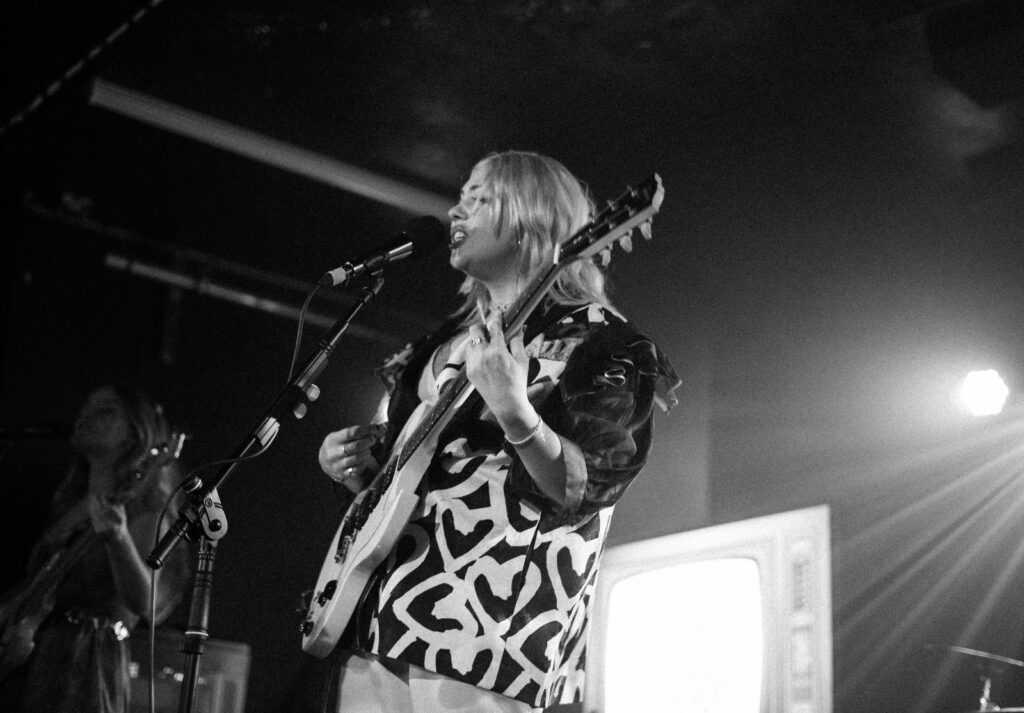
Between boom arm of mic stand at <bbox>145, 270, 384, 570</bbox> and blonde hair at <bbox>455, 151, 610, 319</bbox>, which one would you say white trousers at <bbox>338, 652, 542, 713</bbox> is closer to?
boom arm of mic stand at <bbox>145, 270, 384, 570</bbox>

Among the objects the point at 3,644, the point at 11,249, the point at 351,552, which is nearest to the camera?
the point at 351,552

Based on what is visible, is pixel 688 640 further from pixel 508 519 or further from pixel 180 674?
pixel 180 674

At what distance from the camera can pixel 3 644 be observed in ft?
12.6

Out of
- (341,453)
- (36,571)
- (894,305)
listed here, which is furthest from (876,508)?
(36,571)

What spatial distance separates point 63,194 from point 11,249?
347mm

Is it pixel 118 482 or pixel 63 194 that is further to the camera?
pixel 63 194

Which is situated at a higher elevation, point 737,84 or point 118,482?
point 737,84

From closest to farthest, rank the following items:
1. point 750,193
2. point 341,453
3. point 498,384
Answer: point 498,384 < point 341,453 < point 750,193

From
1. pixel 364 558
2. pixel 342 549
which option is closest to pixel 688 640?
pixel 342 549

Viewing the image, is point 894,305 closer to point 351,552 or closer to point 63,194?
point 351,552

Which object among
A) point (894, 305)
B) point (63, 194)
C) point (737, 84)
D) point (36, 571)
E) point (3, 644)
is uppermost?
point (737, 84)

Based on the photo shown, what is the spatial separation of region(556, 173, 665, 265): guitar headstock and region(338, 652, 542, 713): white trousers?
76 cm

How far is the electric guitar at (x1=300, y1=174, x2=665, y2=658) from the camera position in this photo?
198cm

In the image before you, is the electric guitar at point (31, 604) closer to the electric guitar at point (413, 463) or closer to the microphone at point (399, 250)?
the microphone at point (399, 250)
